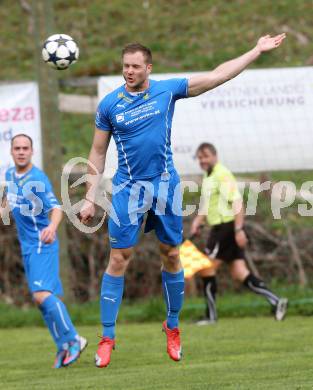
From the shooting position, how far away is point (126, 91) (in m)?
8.66

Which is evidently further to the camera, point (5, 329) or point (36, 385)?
point (5, 329)

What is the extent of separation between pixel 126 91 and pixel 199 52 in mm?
13696

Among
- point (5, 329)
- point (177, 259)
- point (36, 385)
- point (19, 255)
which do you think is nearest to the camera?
point (36, 385)

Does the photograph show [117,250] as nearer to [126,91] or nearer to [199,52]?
[126,91]

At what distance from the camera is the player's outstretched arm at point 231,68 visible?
8.27 meters

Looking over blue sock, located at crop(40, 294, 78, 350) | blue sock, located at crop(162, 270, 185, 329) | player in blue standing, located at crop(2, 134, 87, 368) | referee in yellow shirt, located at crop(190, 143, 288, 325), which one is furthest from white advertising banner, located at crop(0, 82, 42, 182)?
blue sock, located at crop(162, 270, 185, 329)

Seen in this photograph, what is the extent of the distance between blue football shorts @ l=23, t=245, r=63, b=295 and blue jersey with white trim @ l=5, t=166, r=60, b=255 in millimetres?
47

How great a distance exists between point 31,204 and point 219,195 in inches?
144

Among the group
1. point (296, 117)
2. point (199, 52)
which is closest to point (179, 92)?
point (296, 117)

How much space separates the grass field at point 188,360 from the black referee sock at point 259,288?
0.91ft

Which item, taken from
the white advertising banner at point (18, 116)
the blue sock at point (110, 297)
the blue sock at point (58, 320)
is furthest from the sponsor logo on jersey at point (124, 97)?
the white advertising banner at point (18, 116)

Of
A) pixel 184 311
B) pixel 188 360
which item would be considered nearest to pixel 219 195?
pixel 184 311

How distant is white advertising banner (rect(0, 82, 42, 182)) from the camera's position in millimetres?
13914

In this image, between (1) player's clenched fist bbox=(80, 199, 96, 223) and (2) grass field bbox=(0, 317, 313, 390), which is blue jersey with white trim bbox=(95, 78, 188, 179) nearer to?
(1) player's clenched fist bbox=(80, 199, 96, 223)
